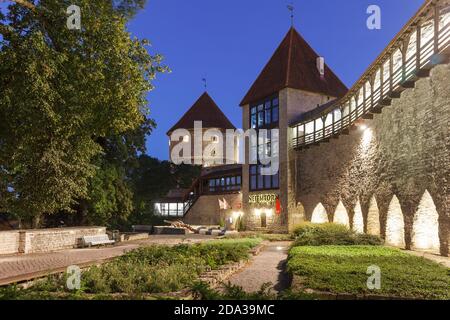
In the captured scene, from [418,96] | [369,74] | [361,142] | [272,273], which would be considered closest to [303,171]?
[361,142]

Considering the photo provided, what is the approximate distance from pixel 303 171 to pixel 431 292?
25.9 metres

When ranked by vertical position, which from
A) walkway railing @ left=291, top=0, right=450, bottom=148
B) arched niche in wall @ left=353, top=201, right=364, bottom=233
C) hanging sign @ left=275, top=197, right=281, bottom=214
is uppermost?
walkway railing @ left=291, top=0, right=450, bottom=148

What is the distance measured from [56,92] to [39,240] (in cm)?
642

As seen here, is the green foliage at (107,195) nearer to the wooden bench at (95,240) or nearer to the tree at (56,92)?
the wooden bench at (95,240)

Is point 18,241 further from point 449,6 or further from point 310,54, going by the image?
point 310,54

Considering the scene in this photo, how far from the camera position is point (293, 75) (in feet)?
117

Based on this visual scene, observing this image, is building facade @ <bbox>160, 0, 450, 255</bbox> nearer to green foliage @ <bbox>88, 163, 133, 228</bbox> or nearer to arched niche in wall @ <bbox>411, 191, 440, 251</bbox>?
arched niche in wall @ <bbox>411, 191, 440, 251</bbox>

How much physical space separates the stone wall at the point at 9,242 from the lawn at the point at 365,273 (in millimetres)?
10336

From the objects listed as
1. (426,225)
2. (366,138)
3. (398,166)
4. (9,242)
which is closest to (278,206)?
(366,138)

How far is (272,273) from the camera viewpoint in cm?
1283

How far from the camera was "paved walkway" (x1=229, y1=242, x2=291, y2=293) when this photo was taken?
10.7 metres

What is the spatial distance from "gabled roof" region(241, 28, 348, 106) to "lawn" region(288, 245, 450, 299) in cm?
2295

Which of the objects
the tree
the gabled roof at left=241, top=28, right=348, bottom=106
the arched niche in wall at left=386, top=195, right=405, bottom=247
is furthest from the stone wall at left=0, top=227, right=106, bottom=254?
the gabled roof at left=241, top=28, right=348, bottom=106

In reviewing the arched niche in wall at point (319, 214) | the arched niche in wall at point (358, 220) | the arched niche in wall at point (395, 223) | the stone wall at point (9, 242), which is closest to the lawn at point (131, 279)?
the stone wall at point (9, 242)
